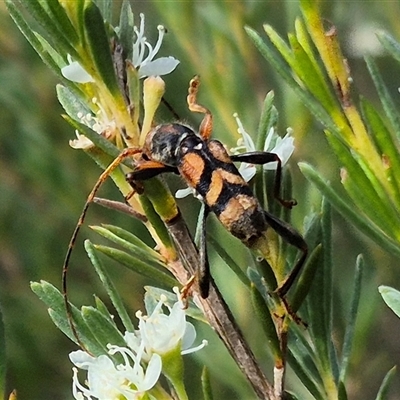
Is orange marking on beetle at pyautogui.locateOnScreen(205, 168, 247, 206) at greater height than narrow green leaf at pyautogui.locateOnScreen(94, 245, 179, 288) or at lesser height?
lesser

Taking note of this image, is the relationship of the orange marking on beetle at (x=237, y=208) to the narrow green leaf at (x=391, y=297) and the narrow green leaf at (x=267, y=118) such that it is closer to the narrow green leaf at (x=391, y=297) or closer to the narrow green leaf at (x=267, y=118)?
the narrow green leaf at (x=267, y=118)

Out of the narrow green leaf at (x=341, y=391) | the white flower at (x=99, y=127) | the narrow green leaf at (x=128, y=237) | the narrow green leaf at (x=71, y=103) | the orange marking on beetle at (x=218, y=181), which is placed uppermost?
the narrow green leaf at (x=71, y=103)

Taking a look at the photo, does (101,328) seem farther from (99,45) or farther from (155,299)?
(99,45)

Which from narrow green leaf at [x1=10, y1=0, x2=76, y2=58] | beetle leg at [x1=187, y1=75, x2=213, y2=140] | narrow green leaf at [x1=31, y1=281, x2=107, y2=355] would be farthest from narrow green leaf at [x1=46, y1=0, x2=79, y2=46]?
beetle leg at [x1=187, y1=75, x2=213, y2=140]

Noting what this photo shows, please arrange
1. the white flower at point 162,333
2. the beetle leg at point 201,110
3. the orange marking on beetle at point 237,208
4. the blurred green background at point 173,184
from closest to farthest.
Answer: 1. the white flower at point 162,333
2. the orange marking on beetle at point 237,208
3. the beetle leg at point 201,110
4. the blurred green background at point 173,184

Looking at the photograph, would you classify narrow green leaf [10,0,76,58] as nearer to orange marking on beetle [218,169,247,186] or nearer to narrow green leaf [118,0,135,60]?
narrow green leaf [118,0,135,60]

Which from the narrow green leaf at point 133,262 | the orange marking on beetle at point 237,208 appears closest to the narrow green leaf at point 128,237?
the narrow green leaf at point 133,262

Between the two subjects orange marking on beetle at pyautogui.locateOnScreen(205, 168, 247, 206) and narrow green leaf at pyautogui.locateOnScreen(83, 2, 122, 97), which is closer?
narrow green leaf at pyautogui.locateOnScreen(83, 2, 122, 97)

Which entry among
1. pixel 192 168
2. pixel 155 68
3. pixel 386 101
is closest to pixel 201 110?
pixel 192 168
